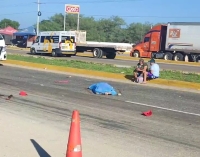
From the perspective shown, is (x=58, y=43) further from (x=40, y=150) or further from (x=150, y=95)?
(x=40, y=150)

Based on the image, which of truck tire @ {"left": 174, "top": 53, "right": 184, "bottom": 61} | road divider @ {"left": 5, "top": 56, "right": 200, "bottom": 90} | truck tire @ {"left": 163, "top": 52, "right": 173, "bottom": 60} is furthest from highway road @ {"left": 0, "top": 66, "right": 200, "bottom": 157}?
truck tire @ {"left": 163, "top": 52, "right": 173, "bottom": 60}

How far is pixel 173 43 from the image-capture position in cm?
4284

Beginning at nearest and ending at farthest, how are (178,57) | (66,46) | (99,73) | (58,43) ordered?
(99,73)
(58,43)
(66,46)
(178,57)

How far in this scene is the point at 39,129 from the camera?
7.98 meters

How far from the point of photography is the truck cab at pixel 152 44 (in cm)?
4494

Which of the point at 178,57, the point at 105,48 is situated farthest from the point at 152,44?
the point at 105,48

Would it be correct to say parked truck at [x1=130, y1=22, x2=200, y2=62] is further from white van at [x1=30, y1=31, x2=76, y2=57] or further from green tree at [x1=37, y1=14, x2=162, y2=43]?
green tree at [x1=37, y1=14, x2=162, y2=43]

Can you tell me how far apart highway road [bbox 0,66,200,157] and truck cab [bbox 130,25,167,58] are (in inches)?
1208

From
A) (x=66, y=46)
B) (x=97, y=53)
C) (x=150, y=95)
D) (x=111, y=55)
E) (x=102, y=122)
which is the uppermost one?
(x=66, y=46)

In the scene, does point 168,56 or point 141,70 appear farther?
point 168,56

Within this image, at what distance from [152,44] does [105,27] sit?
66.1m

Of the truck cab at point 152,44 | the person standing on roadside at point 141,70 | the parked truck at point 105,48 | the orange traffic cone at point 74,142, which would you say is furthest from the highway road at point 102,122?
the truck cab at point 152,44

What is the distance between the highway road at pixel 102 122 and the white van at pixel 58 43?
2119cm

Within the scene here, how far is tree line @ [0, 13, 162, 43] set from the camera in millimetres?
104688
